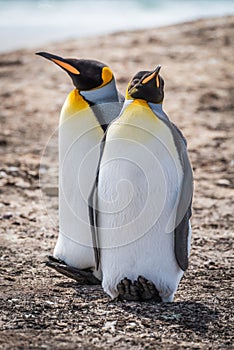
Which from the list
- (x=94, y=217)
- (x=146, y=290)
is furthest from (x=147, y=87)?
(x=146, y=290)

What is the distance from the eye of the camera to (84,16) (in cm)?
3083

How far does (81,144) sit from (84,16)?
2740cm

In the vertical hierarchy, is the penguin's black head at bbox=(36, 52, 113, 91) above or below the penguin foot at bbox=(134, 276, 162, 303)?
above

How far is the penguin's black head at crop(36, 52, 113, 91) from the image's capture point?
4.26 meters

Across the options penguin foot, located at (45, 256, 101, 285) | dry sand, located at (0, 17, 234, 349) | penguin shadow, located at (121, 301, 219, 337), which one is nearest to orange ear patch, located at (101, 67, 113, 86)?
penguin foot, located at (45, 256, 101, 285)

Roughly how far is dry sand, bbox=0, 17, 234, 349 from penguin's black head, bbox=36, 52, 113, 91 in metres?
1.13

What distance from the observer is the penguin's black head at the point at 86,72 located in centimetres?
426

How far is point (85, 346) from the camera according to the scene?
3041 mm

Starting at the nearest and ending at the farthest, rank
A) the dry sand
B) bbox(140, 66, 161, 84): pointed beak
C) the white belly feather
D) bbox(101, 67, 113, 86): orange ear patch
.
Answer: the dry sand, bbox(140, 66, 161, 84): pointed beak, the white belly feather, bbox(101, 67, 113, 86): orange ear patch

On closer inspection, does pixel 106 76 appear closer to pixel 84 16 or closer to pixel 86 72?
pixel 86 72

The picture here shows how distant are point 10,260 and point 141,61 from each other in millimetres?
6995

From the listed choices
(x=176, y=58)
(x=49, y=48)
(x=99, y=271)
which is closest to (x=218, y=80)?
(x=176, y=58)

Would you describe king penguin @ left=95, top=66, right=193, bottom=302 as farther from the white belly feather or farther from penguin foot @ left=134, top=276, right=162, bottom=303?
the white belly feather

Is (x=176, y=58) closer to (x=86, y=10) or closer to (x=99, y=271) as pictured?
(x=99, y=271)
